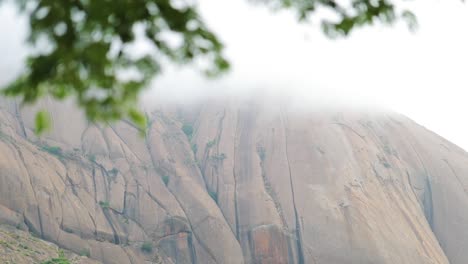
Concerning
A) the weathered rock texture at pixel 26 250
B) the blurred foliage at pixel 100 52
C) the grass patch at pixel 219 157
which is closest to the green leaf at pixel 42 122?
the blurred foliage at pixel 100 52

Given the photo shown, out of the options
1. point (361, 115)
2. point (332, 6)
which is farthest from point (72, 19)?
point (361, 115)

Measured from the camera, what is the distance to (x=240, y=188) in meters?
57.8

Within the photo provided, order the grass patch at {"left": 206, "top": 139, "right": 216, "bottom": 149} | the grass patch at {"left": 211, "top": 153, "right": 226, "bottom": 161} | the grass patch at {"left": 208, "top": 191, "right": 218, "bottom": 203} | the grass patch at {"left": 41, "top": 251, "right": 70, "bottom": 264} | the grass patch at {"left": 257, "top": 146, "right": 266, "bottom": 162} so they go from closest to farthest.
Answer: the grass patch at {"left": 41, "top": 251, "right": 70, "bottom": 264} < the grass patch at {"left": 208, "top": 191, "right": 218, "bottom": 203} < the grass patch at {"left": 257, "top": 146, "right": 266, "bottom": 162} < the grass patch at {"left": 211, "top": 153, "right": 226, "bottom": 161} < the grass patch at {"left": 206, "top": 139, "right": 216, "bottom": 149}

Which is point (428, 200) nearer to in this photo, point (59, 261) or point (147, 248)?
point (147, 248)

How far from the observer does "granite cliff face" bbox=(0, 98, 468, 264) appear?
160 ft

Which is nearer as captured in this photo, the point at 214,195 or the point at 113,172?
the point at 113,172

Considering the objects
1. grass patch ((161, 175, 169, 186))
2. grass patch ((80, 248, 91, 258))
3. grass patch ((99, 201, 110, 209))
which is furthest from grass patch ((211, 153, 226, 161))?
grass patch ((80, 248, 91, 258))

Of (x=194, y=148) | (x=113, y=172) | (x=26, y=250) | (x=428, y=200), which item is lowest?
(x=26, y=250)

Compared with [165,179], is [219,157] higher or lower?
higher

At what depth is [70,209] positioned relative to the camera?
48.2 meters

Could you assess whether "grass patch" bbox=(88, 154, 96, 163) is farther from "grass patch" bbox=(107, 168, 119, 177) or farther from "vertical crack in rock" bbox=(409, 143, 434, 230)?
"vertical crack in rock" bbox=(409, 143, 434, 230)

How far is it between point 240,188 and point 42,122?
5347cm

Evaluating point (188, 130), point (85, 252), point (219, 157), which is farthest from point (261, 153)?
point (85, 252)

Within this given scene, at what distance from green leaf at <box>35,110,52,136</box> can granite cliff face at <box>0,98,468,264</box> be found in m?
41.6
